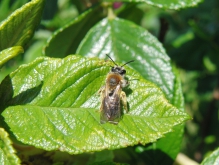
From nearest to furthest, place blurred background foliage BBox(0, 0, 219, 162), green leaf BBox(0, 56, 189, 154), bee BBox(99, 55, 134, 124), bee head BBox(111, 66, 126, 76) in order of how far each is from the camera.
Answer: green leaf BBox(0, 56, 189, 154), bee BBox(99, 55, 134, 124), bee head BBox(111, 66, 126, 76), blurred background foliage BBox(0, 0, 219, 162)

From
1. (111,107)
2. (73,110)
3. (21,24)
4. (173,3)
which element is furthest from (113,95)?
(173,3)

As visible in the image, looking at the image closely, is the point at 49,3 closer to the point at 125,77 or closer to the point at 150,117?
the point at 125,77

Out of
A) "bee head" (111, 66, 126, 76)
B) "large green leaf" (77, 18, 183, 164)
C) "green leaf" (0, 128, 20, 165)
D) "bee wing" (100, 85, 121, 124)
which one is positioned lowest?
"large green leaf" (77, 18, 183, 164)

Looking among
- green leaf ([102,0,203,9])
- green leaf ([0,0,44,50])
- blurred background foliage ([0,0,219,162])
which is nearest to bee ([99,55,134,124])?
green leaf ([0,0,44,50])

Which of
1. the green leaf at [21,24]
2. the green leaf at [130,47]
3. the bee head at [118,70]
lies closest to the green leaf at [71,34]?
the green leaf at [130,47]

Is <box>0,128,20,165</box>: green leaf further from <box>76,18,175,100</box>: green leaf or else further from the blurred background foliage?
the blurred background foliage

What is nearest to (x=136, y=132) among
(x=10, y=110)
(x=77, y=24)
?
(x=10, y=110)
